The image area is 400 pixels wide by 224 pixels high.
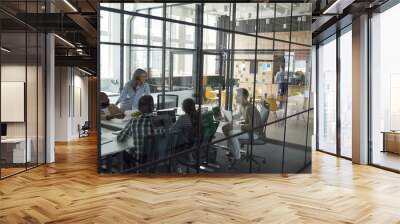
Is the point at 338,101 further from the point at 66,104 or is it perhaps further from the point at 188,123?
the point at 66,104

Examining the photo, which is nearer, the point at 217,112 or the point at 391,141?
the point at 217,112

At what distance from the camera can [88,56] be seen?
1241cm

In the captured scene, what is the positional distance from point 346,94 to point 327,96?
1336mm

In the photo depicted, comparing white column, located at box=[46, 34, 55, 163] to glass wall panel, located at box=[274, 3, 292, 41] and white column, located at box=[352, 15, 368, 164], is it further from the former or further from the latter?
white column, located at box=[352, 15, 368, 164]

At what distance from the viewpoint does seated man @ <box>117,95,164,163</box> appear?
6.01m

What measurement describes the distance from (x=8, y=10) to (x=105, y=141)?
2.79 meters

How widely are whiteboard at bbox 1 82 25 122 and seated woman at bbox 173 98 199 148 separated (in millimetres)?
3058

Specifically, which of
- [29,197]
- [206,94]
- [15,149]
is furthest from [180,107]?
[15,149]

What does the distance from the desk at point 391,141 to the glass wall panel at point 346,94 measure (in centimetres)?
125

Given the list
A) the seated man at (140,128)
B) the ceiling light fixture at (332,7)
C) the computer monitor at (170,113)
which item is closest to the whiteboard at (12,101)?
the seated man at (140,128)

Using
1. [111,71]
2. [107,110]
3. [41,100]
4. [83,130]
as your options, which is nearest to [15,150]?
[41,100]

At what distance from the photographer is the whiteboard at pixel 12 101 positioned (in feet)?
20.4

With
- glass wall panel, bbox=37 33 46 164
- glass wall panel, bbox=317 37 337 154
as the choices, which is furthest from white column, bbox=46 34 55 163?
glass wall panel, bbox=317 37 337 154

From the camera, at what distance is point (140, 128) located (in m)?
6.03
